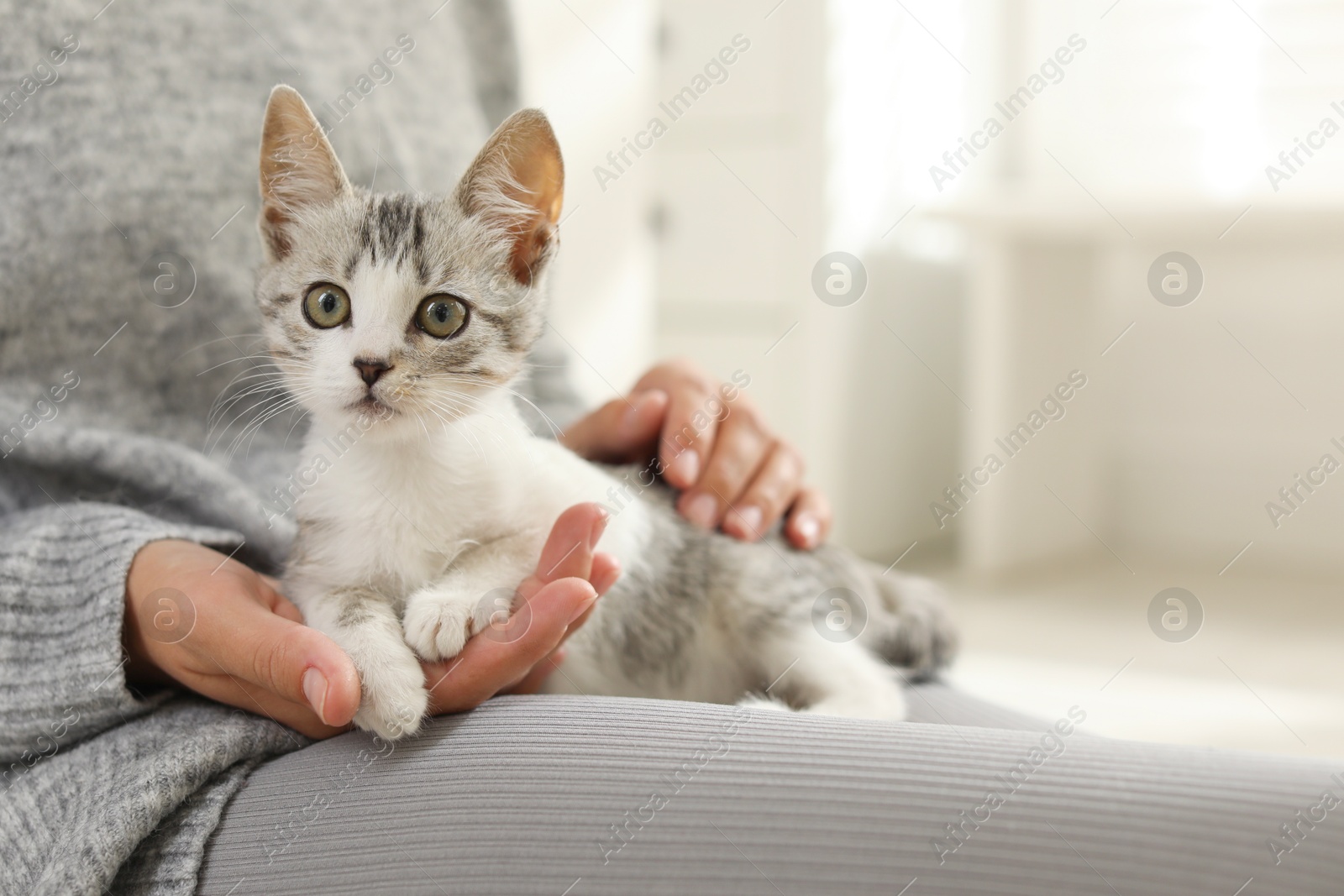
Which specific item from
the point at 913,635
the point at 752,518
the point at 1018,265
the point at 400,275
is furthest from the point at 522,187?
the point at 1018,265

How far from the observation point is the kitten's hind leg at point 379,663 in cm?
78

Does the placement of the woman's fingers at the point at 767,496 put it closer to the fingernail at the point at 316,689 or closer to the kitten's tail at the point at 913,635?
the kitten's tail at the point at 913,635

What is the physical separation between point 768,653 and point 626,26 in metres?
2.35

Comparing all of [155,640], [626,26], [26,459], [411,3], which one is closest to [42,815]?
[155,640]

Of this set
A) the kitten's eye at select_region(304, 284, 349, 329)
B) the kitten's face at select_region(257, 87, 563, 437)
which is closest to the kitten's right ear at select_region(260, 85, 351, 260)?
the kitten's face at select_region(257, 87, 563, 437)

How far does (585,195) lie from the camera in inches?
112

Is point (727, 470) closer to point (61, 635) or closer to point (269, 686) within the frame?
point (269, 686)

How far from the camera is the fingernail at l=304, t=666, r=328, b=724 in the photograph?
746 mm

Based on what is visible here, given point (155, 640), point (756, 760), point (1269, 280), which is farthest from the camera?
point (1269, 280)

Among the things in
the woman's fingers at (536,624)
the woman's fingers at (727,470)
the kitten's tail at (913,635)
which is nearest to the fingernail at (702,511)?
the woman's fingers at (727,470)

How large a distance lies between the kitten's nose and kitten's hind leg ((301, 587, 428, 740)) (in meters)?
0.20

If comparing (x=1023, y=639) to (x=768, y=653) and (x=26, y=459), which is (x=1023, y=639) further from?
(x=26, y=459)

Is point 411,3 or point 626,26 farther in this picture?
point 626,26

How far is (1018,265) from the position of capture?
3.11m
